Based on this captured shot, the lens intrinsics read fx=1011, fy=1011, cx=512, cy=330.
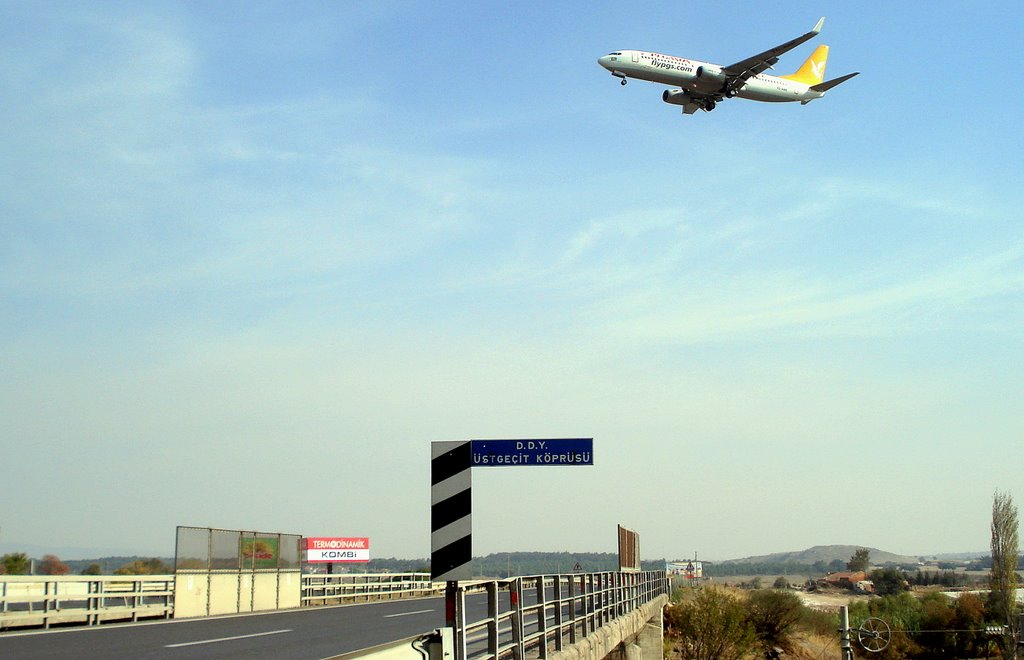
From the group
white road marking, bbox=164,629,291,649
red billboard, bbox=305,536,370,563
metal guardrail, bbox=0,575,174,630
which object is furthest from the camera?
red billboard, bbox=305,536,370,563

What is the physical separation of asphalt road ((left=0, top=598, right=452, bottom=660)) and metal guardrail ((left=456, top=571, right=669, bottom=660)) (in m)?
2.63

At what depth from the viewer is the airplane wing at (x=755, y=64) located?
161 feet

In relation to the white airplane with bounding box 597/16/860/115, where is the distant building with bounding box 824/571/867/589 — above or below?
below

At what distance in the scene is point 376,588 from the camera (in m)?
46.7

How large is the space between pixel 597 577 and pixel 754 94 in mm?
39344

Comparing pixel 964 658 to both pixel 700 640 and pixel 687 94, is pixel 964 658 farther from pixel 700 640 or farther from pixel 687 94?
pixel 687 94

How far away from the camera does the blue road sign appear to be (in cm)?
1052

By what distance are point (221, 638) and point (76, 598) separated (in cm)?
545

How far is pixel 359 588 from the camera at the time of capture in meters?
44.1

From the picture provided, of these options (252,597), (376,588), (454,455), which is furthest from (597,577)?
(376,588)

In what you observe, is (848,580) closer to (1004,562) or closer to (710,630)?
(1004,562)

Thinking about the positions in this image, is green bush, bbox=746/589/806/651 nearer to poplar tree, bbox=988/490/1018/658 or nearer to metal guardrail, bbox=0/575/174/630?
poplar tree, bbox=988/490/1018/658

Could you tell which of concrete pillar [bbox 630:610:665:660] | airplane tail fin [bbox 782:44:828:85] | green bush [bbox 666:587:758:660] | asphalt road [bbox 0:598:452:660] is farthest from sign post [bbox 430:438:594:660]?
airplane tail fin [bbox 782:44:828:85]

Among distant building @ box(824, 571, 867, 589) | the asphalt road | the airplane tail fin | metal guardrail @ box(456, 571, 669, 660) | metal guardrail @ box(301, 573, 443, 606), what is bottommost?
distant building @ box(824, 571, 867, 589)
